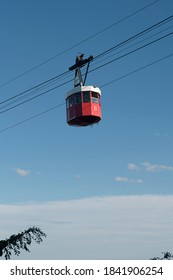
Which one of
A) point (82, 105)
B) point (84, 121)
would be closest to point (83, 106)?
Answer: point (82, 105)

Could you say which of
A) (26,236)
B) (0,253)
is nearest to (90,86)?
(26,236)

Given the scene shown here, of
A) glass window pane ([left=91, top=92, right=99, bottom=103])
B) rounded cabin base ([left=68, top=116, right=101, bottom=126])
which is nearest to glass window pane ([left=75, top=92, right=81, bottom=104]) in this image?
glass window pane ([left=91, top=92, right=99, bottom=103])

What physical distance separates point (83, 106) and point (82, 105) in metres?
0.10

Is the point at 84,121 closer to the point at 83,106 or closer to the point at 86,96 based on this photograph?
the point at 83,106

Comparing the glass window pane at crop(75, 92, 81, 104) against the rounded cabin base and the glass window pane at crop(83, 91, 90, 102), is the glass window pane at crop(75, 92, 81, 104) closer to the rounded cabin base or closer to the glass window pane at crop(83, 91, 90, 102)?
the glass window pane at crop(83, 91, 90, 102)

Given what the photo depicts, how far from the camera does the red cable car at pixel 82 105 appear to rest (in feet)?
92.2

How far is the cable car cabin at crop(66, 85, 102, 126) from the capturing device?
2811 centimetres

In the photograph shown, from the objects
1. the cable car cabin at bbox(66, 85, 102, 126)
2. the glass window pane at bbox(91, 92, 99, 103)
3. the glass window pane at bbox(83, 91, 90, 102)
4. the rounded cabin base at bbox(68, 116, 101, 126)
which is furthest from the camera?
the glass window pane at bbox(91, 92, 99, 103)

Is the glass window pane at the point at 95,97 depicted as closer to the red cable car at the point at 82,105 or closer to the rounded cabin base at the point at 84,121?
the red cable car at the point at 82,105

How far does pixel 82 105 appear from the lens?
92.3ft
